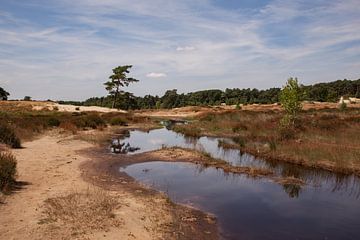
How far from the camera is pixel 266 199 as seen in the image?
48.7 ft

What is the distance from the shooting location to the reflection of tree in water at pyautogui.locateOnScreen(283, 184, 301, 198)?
51.4 feet

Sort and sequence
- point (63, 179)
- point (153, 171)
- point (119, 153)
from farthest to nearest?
1. point (119, 153)
2. point (153, 171)
3. point (63, 179)

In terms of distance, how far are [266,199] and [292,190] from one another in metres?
2.29

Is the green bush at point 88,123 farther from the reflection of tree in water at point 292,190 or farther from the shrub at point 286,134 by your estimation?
the reflection of tree in water at point 292,190

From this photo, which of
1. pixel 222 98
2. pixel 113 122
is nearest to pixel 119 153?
pixel 113 122

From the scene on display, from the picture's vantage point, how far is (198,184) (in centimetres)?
1705

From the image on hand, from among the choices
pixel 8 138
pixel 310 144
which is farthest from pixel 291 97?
pixel 8 138

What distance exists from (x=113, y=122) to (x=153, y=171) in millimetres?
29303

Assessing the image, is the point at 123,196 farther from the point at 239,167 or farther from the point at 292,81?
the point at 292,81

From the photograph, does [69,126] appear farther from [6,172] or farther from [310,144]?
[6,172]

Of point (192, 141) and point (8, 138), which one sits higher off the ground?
point (8, 138)

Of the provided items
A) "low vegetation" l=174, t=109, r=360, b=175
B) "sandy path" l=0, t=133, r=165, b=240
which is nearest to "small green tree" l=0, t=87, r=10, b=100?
"low vegetation" l=174, t=109, r=360, b=175

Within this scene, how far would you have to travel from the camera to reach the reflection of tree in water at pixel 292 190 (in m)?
15.7

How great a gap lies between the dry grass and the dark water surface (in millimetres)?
3341
